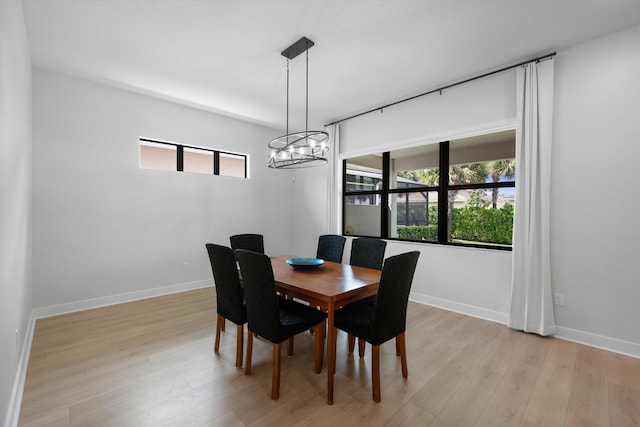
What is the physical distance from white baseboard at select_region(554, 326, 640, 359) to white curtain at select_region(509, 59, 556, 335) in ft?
0.32

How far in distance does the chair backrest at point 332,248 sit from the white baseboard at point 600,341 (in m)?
2.34

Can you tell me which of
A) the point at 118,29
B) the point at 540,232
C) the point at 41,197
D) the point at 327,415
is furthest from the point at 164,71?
the point at 540,232

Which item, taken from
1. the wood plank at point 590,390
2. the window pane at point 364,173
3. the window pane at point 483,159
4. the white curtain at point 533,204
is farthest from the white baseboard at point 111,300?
the wood plank at point 590,390

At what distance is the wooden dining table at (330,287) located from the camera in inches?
73.4

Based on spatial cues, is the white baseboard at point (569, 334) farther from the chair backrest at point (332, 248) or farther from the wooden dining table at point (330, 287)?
the wooden dining table at point (330, 287)

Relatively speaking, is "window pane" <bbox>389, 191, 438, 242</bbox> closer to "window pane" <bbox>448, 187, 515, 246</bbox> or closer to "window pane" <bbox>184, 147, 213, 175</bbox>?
"window pane" <bbox>448, 187, 515, 246</bbox>

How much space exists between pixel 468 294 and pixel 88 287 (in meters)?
4.72

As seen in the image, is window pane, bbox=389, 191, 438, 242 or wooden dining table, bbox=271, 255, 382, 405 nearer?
wooden dining table, bbox=271, 255, 382, 405

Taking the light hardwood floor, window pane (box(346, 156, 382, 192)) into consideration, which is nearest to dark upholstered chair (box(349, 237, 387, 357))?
the light hardwood floor

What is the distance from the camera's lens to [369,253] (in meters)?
3.03

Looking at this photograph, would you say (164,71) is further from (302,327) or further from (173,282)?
(302,327)

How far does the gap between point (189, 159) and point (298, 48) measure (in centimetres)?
266

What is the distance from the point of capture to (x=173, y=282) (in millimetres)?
4176

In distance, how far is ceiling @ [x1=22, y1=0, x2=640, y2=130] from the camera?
2.17 m
